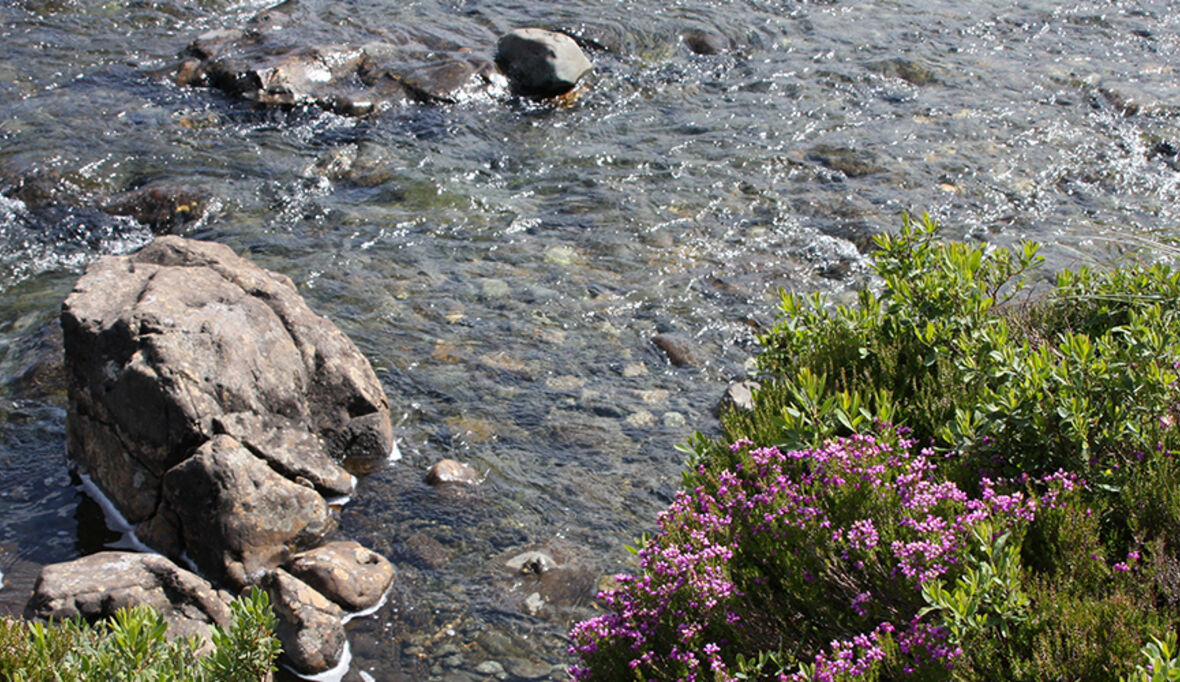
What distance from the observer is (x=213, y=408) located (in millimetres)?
6402

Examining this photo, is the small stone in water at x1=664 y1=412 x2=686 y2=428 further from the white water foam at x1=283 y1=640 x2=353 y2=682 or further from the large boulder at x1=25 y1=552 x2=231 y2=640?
the large boulder at x1=25 y1=552 x2=231 y2=640

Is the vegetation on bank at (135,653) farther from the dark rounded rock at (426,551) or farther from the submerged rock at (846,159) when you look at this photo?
the submerged rock at (846,159)

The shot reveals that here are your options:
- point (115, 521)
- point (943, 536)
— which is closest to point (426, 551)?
point (115, 521)

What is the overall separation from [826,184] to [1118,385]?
7.68 m

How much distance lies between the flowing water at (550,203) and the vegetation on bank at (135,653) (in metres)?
1.25

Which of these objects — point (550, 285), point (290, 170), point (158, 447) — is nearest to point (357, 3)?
point (290, 170)

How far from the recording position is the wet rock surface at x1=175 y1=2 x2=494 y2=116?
13.7m

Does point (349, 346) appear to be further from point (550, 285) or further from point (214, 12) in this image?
point (214, 12)

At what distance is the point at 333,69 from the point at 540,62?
3.17 metres

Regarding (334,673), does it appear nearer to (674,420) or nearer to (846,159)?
(674,420)

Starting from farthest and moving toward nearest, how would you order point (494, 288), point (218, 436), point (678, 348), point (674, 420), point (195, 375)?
point (494, 288), point (678, 348), point (674, 420), point (195, 375), point (218, 436)

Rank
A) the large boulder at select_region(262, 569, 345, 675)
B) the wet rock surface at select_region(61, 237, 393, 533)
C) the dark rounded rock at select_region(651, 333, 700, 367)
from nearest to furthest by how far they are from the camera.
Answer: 1. the large boulder at select_region(262, 569, 345, 675)
2. the wet rock surface at select_region(61, 237, 393, 533)
3. the dark rounded rock at select_region(651, 333, 700, 367)

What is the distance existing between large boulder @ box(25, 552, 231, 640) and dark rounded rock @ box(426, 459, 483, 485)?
1751 mm

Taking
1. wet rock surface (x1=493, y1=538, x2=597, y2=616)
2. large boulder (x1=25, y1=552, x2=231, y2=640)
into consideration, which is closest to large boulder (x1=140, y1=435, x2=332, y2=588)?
large boulder (x1=25, y1=552, x2=231, y2=640)
